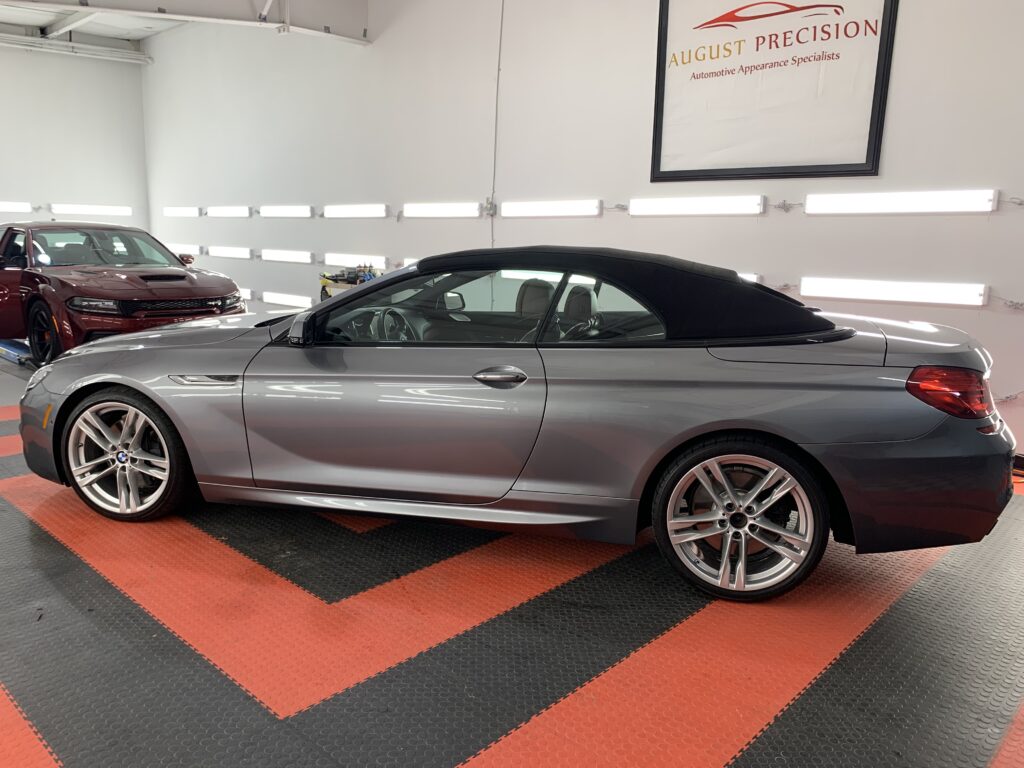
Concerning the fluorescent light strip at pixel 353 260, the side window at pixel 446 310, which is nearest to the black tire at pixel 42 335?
the fluorescent light strip at pixel 353 260

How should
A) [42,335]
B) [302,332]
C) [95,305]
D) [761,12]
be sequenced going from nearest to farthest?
[302,332] → [761,12] → [95,305] → [42,335]

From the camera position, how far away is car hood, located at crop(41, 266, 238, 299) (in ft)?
18.9

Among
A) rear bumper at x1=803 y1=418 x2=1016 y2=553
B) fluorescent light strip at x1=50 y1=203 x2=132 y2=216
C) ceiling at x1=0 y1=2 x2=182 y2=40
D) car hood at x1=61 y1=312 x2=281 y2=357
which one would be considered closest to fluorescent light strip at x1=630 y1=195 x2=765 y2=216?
rear bumper at x1=803 y1=418 x2=1016 y2=553

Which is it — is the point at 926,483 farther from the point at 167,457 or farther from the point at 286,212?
the point at 286,212

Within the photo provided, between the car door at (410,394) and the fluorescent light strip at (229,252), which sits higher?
the fluorescent light strip at (229,252)

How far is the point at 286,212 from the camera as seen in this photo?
946cm

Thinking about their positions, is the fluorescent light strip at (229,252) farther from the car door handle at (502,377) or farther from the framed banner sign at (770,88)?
the car door handle at (502,377)

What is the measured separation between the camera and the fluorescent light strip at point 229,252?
1038 cm

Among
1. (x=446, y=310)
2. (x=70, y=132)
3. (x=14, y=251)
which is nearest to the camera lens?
(x=446, y=310)

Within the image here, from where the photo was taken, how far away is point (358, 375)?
2.71m

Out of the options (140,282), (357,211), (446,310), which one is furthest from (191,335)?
(357,211)

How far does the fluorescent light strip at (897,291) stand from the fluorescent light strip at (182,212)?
9.85 meters

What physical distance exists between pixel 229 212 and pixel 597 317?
9.46 m

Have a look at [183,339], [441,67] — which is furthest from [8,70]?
[183,339]
